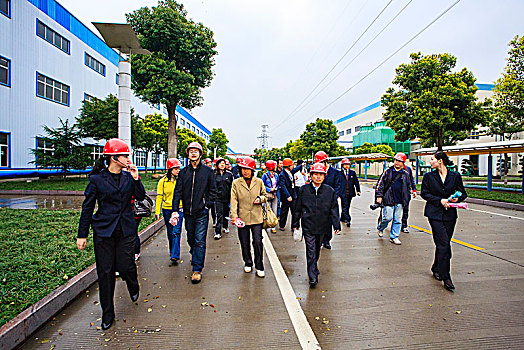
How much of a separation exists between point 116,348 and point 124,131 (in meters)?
8.16

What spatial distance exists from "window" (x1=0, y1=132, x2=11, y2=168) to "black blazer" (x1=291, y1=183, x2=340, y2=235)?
74.9 ft

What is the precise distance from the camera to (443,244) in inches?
167

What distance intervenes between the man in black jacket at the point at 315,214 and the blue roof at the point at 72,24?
2700 centimetres

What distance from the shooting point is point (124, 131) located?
9797 millimetres

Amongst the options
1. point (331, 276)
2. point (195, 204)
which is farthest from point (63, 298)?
point (331, 276)

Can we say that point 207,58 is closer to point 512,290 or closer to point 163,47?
point 163,47

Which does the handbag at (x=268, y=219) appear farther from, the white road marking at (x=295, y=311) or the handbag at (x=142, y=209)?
the handbag at (x=142, y=209)

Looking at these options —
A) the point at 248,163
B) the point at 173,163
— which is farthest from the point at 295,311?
the point at 173,163

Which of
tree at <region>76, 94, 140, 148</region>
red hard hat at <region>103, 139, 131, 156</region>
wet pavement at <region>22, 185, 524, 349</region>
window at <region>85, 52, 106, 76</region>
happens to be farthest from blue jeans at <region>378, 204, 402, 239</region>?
window at <region>85, 52, 106, 76</region>

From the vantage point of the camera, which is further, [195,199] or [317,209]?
[195,199]

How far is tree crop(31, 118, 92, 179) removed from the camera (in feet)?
63.4

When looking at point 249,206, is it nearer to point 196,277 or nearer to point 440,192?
point 196,277

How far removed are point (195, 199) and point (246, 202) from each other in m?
0.78

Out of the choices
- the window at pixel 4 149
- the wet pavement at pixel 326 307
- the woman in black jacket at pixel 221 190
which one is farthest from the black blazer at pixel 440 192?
the window at pixel 4 149
